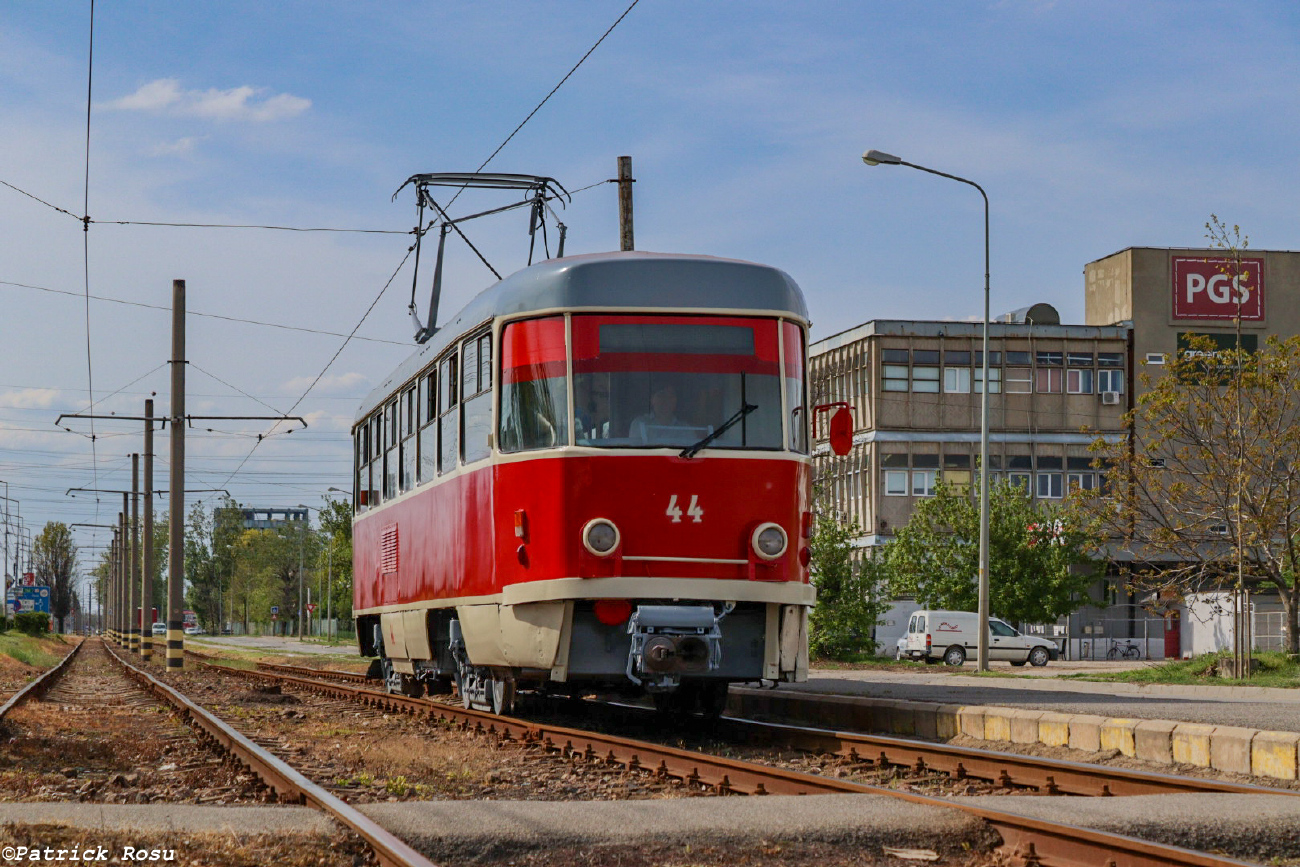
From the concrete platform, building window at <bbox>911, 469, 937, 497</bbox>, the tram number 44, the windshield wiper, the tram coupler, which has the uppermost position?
building window at <bbox>911, 469, 937, 497</bbox>

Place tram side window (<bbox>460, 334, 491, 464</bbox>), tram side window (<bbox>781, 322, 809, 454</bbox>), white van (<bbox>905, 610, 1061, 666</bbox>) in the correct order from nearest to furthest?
tram side window (<bbox>781, 322, 809, 454</bbox>), tram side window (<bbox>460, 334, 491, 464</bbox>), white van (<bbox>905, 610, 1061, 666</bbox>)

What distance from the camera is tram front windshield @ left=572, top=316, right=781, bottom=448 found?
497 inches

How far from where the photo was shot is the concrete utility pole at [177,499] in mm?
34781

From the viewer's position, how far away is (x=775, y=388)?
13.0 metres

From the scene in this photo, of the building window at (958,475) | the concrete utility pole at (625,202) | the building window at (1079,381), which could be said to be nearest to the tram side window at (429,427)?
the concrete utility pole at (625,202)

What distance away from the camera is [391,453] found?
61.4 feet

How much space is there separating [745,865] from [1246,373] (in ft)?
87.1

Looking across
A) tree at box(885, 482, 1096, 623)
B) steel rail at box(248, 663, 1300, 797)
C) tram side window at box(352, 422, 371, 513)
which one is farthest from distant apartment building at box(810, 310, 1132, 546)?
steel rail at box(248, 663, 1300, 797)

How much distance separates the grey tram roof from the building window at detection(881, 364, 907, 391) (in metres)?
51.5

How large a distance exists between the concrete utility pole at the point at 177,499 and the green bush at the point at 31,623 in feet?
130

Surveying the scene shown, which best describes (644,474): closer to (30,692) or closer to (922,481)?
(30,692)

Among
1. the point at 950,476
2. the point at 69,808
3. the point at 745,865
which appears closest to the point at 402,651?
the point at 69,808

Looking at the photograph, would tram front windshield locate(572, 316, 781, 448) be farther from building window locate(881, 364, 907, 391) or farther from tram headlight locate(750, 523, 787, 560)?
building window locate(881, 364, 907, 391)

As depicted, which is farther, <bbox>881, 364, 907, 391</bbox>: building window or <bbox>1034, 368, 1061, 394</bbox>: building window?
<bbox>1034, 368, 1061, 394</bbox>: building window
